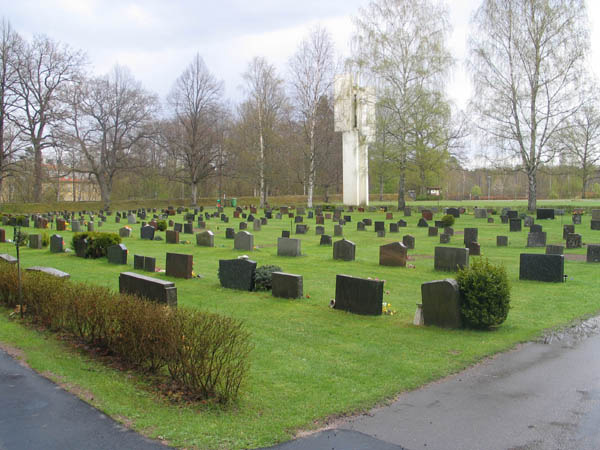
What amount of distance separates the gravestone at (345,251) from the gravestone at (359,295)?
6.76 m

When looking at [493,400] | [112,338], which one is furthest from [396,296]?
[112,338]

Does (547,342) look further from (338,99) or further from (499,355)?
(338,99)

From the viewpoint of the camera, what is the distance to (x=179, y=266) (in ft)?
43.9

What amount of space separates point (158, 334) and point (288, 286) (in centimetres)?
501

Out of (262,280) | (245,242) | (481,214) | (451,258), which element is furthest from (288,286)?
(481,214)

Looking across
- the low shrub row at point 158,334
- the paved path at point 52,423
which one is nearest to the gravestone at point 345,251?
the low shrub row at point 158,334

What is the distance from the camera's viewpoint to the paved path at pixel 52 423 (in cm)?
444

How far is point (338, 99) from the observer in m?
49.1

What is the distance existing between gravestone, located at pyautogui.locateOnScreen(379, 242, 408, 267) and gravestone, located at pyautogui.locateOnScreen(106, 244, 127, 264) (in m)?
8.20

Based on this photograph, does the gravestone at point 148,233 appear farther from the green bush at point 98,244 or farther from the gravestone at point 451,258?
the gravestone at point 451,258

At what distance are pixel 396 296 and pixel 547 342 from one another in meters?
3.90

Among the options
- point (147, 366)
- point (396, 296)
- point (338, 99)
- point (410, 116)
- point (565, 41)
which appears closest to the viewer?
point (147, 366)

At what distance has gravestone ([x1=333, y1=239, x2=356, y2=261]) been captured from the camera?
16531 mm

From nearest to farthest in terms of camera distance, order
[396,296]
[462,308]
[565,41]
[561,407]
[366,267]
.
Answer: [561,407]
[462,308]
[396,296]
[366,267]
[565,41]
